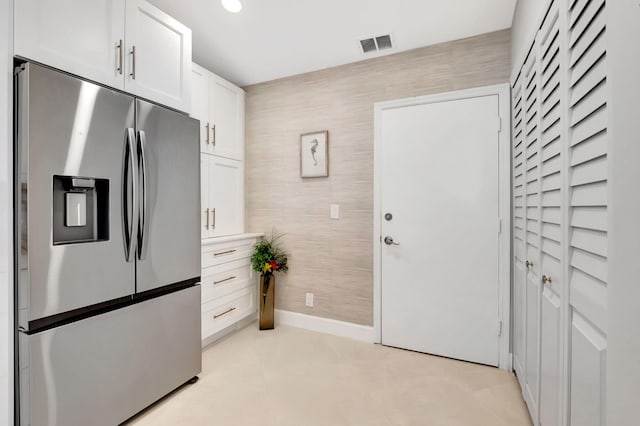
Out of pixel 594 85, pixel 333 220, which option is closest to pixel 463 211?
pixel 333 220

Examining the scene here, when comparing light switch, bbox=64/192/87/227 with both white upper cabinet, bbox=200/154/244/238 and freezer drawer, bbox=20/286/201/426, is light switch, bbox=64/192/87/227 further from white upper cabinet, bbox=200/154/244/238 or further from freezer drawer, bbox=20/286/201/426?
white upper cabinet, bbox=200/154/244/238

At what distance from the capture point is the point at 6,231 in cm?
131

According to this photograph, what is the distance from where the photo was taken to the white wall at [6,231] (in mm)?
1296

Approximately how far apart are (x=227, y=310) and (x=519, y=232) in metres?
2.31

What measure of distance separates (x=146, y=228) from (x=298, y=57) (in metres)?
1.89

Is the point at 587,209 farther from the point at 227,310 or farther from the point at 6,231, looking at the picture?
the point at 227,310

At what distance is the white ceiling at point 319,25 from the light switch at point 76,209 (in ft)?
4.63

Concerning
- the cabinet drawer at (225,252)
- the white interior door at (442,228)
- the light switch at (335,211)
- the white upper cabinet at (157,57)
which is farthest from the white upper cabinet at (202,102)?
the white interior door at (442,228)

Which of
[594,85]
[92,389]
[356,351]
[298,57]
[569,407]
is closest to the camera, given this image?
[594,85]

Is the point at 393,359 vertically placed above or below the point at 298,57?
below

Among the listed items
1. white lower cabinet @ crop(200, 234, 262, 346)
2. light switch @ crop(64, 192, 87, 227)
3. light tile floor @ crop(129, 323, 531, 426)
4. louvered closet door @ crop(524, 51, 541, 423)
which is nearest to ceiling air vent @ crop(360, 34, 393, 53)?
louvered closet door @ crop(524, 51, 541, 423)

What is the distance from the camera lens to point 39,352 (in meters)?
1.35

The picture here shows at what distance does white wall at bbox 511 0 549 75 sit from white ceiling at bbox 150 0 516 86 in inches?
5.5

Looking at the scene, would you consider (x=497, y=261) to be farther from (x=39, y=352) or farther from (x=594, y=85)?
(x=39, y=352)
